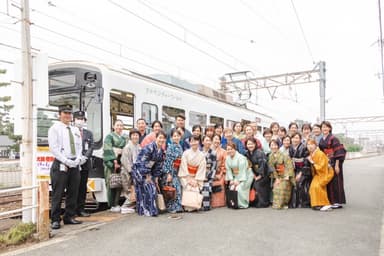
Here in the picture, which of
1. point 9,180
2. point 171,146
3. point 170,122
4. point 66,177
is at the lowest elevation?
point 9,180

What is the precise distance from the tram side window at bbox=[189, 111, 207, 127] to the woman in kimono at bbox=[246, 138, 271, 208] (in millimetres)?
2523

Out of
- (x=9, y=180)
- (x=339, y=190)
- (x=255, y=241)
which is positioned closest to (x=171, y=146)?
(x=255, y=241)

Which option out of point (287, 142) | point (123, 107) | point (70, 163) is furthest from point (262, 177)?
point (70, 163)

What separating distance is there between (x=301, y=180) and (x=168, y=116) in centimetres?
317

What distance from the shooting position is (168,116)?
24.9ft

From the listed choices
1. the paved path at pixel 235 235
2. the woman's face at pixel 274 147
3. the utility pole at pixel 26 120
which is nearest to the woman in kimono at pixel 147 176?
the paved path at pixel 235 235

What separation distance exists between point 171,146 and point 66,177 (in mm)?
1837

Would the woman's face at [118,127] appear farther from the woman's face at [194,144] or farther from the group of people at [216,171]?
the woman's face at [194,144]

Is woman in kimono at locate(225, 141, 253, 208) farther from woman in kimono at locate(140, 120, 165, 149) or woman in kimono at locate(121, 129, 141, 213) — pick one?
woman in kimono at locate(121, 129, 141, 213)

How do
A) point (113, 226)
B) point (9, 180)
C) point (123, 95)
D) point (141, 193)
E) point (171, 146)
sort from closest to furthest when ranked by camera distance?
point (113, 226), point (141, 193), point (171, 146), point (123, 95), point (9, 180)

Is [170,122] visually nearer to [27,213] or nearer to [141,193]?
[141,193]

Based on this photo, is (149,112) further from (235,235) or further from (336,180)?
(336,180)

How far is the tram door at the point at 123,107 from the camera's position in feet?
19.6

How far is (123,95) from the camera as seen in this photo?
6.29 metres
